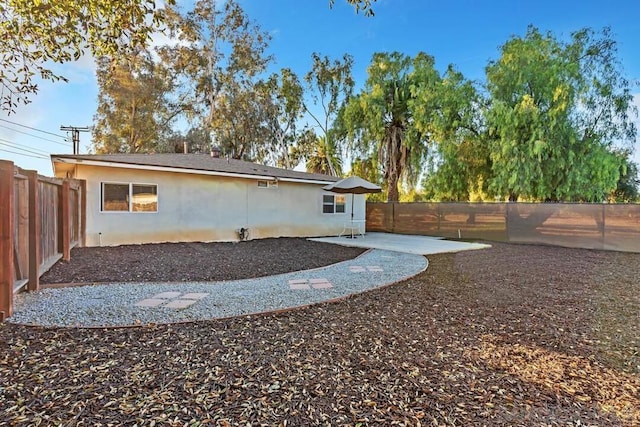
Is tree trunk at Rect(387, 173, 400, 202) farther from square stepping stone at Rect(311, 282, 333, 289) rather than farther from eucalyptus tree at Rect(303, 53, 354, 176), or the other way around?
square stepping stone at Rect(311, 282, 333, 289)

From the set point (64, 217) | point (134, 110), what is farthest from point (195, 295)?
point (134, 110)

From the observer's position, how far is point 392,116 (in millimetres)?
18578

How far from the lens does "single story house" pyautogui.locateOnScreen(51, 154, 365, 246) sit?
9047mm

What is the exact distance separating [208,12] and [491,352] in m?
23.9

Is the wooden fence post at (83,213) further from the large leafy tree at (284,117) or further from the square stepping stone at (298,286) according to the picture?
the large leafy tree at (284,117)

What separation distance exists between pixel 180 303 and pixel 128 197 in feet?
21.0

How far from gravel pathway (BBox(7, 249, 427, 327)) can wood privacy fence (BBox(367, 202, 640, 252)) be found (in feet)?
25.0

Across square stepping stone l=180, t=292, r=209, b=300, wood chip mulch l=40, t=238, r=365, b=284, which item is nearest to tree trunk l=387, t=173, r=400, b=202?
wood chip mulch l=40, t=238, r=365, b=284

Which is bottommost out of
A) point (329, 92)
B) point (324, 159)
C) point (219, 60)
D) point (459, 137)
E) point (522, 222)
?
point (522, 222)

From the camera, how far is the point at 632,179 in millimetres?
17938

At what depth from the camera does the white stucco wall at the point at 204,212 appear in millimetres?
9109

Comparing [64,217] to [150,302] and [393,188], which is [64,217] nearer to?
[150,302]

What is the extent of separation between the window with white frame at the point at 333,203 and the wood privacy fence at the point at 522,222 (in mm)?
2596

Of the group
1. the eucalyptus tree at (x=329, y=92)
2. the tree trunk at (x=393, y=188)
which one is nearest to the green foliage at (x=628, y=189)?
the tree trunk at (x=393, y=188)
